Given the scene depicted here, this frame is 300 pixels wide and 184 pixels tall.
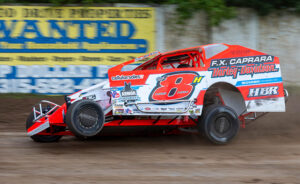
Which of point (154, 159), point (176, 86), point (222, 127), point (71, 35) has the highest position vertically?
point (71, 35)

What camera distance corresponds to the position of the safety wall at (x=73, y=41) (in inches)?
414

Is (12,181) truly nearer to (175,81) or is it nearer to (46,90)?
(175,81)

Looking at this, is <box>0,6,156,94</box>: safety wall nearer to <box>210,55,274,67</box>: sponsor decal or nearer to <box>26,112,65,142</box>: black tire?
<box>26,112,65,142</box>: black tire

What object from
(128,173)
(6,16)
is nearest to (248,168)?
(128,173)

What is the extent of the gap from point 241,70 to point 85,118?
2.82 meters

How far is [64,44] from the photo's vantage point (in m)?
10.6

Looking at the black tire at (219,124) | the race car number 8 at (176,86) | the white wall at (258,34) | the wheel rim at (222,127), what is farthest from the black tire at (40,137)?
the white wall at (258,34)

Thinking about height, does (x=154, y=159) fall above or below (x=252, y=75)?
below

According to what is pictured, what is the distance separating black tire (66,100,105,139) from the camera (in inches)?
237

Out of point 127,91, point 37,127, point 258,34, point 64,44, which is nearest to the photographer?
point 127,91

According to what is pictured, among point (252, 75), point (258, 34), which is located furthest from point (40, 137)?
point (258, 34)

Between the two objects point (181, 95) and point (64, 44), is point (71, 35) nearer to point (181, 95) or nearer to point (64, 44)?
point (64, 44)

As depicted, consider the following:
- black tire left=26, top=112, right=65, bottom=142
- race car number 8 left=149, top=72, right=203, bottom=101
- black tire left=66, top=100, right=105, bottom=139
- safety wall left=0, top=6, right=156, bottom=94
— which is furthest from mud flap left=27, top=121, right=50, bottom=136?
safety wall left=0, top=6, right=156, bottom=94

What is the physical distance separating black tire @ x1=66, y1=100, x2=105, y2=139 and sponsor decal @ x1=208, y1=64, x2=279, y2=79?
6.81 feet
